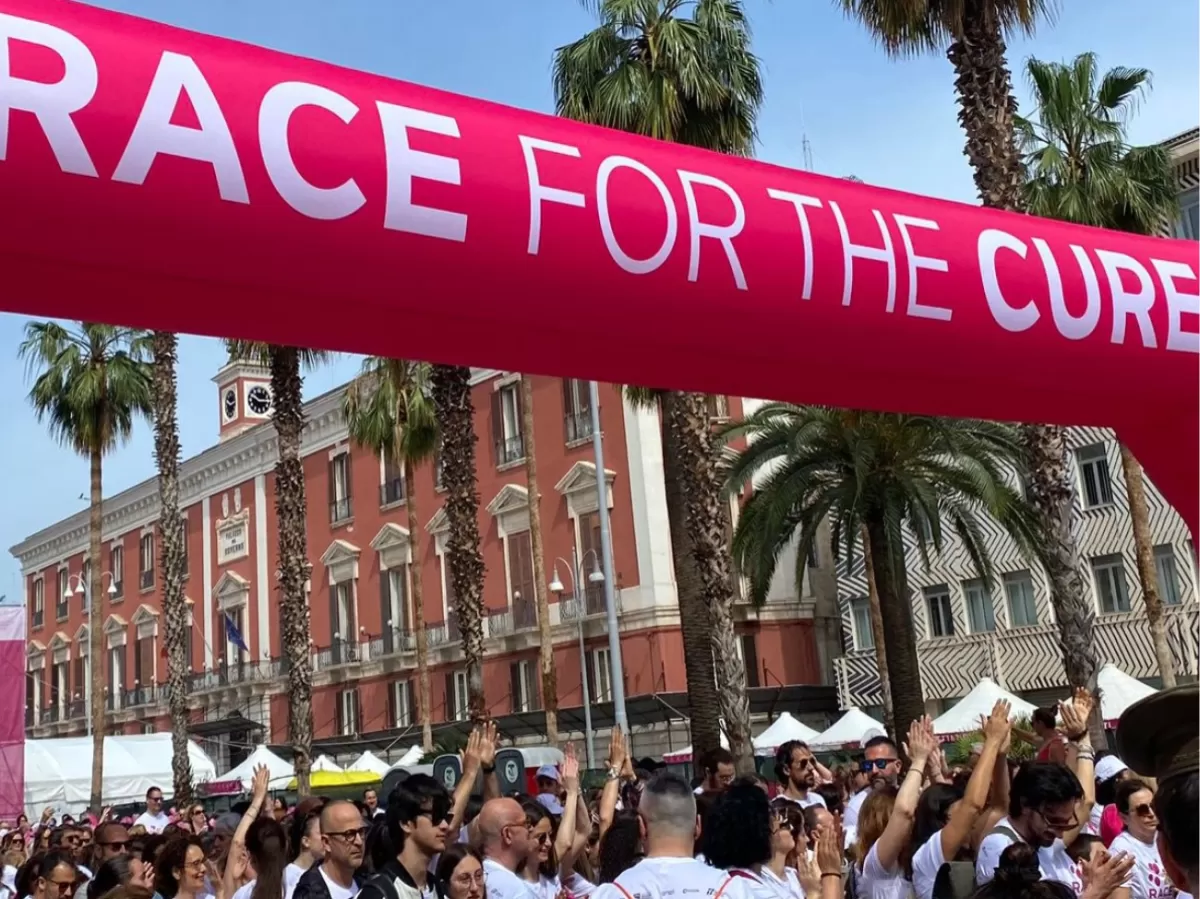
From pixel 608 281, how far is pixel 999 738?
2675 millimetres

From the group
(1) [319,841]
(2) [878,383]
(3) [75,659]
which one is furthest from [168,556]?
(3) [75,659]

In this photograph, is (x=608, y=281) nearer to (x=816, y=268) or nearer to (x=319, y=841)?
(x=816, y=268)

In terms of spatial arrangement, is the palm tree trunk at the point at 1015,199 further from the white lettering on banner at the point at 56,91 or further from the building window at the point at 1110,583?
the building window at the point at 1110,583

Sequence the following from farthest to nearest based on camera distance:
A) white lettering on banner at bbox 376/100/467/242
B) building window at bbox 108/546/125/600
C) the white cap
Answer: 1. building window at bbox 108/546/125/600
2. the white cap
3. white lettering on banner at bbox 376/100/467/242

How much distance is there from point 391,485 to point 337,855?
38.6 metres

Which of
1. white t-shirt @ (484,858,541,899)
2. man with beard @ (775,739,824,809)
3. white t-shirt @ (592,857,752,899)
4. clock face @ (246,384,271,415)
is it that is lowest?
white t-shirt @ (484,858,541,899)

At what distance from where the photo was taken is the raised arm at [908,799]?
5887mm

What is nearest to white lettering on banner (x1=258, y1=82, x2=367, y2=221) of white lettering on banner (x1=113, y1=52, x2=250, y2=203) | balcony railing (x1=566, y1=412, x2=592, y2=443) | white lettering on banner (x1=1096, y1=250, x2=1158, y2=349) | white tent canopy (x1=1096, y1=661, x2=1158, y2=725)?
white lettering on banner (x1=113, y1=52, x2=250, y2=203)

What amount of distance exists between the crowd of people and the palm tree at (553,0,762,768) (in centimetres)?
872

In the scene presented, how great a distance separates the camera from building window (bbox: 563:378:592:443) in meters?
38.2

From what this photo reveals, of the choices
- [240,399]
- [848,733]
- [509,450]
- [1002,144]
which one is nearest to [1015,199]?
[1002,144]

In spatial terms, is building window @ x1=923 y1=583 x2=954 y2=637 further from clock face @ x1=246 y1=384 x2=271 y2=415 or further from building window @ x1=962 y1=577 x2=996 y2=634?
clock face @ x1=246 y1=384 x2=271 y2=415

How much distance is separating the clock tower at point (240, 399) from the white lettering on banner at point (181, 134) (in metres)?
52.3

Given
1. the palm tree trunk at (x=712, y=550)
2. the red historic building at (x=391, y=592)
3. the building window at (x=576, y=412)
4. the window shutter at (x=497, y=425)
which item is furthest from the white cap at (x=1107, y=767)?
the window shutter at (x=497, y=425)
